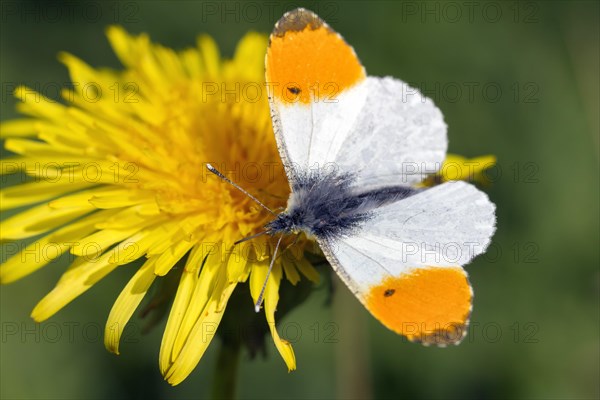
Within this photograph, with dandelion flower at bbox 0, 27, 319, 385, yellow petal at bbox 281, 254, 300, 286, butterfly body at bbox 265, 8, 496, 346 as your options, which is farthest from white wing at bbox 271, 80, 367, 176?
yellow petal at bbox 281, 254, 300, 286

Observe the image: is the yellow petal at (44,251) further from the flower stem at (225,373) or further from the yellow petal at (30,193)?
the flower stem at (225,373)

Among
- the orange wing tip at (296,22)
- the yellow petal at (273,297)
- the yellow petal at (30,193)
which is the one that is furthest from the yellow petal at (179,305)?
the orange wing tip at (296,22)

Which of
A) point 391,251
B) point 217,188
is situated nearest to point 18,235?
point 217,188

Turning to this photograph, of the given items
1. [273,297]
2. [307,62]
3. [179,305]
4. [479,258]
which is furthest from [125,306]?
[479,258]

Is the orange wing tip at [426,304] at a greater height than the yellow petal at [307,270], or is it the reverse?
the yellow petal at [307,270]

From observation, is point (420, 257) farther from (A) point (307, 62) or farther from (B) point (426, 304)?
(A) point (307, 62)

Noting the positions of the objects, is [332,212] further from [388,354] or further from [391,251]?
[388,354]
